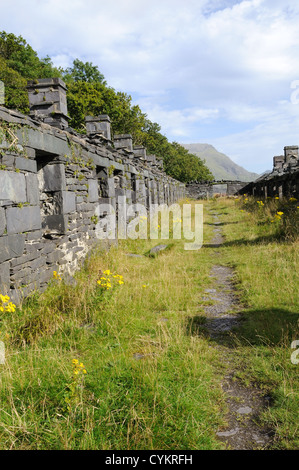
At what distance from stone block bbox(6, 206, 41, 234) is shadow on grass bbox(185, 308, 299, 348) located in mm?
2841

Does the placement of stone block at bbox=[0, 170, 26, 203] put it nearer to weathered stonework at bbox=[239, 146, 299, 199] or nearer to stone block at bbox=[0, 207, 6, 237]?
stone block at bbox=[0, 207, 6, 237]

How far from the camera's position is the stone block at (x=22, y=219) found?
4648 mm

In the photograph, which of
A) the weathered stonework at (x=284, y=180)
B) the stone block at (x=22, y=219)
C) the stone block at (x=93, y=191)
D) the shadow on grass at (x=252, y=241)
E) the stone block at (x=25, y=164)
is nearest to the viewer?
the stone block at (x=22, y=219)

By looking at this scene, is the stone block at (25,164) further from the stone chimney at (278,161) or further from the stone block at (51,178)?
the stone chimney at (278,161)

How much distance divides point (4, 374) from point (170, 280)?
12.2 ft

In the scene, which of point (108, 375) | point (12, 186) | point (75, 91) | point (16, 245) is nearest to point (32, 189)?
point (12, 186)

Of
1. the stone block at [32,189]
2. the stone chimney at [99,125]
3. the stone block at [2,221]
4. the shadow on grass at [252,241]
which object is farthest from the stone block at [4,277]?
the stone chimney at [99,125]

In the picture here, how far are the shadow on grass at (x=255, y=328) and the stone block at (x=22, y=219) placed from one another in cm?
284

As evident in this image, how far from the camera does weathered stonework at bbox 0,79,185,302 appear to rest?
4.66m

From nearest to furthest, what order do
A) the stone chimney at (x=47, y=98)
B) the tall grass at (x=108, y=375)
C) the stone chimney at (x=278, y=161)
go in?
1. the tall grass at (x=108, y=375)
2. the stone chimney at (x=47, y=98)
3. the stone chimney at (x=278, y=161)

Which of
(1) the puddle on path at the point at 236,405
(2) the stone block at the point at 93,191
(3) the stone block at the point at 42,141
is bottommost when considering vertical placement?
(1) the puddle on path at the point at 236,405

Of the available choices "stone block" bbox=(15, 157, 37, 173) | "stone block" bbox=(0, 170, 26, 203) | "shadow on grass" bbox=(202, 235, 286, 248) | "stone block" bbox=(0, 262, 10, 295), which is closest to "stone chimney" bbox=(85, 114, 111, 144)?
"shadow on grass" bbox=(202, 235, 286, 248)
